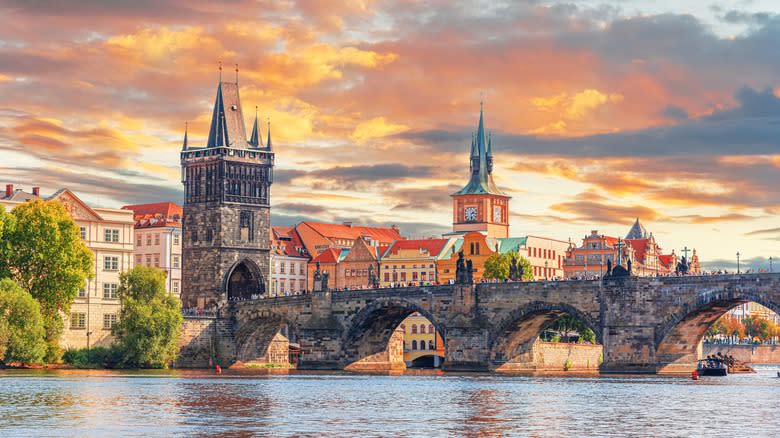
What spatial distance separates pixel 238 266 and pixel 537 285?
45.6 m

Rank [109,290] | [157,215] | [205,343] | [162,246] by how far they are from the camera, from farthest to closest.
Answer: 1. [157,215]
2. [162,246]
3. [205,343]
4. [109,290]

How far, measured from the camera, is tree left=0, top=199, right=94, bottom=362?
108 meters

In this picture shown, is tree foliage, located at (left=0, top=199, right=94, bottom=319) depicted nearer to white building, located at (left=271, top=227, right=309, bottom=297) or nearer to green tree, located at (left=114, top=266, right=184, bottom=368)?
green tree, located at (left=114, top=266, right=184, bottom=368)

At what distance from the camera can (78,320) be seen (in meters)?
119

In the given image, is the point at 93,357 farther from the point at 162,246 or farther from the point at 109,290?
the point at 162,246

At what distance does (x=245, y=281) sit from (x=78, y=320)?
26.6m

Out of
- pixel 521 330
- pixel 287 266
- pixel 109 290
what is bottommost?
pixel 521 330

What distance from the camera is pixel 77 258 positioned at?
110 meters

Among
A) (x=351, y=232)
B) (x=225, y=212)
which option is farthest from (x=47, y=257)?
(x=351, y=232)

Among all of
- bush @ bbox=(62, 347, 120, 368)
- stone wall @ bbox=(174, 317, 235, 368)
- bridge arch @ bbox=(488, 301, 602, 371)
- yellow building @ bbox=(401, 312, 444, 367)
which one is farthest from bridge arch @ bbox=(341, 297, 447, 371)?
yellow building @ bbox=(401, 312, 444, 367)

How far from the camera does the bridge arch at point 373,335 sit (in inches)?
4665

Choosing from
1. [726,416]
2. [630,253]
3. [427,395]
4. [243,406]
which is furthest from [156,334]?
[630,253]

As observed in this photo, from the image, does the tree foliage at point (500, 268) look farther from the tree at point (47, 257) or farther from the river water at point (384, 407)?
the tree at point (47, 257)

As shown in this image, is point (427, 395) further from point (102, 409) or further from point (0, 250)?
point (0, 250)
